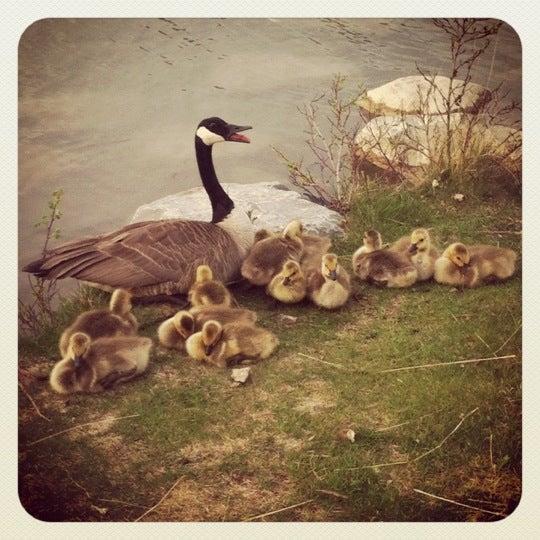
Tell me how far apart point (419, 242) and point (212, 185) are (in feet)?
2.45

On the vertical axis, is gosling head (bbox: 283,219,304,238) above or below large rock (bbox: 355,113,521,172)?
below

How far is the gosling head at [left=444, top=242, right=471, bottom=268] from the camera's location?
2.82 meters

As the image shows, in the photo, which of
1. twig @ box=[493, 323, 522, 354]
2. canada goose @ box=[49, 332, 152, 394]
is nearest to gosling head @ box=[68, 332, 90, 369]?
canada goose @ box=[49, 332, 152, 394]

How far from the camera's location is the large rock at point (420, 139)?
2.87 metres

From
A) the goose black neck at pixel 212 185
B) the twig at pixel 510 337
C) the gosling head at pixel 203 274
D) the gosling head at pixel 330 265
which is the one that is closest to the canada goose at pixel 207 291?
the gosling head at pixel 203 274

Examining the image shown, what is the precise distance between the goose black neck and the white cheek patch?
0.01 meters

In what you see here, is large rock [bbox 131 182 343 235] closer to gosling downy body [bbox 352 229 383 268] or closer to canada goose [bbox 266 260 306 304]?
gosling downy body [bbox 352 229 383 268]

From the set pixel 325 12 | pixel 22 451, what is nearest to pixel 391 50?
pixel 325 12

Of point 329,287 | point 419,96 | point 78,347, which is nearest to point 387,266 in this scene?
point 329,287

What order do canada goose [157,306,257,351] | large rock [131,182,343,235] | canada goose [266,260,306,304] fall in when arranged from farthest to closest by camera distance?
large rock [131,182,343,235] → canada goose [266,260,306,304] → canada goose [157,306,257,351]

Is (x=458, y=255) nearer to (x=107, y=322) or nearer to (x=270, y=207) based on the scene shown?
(x=270, y=207)

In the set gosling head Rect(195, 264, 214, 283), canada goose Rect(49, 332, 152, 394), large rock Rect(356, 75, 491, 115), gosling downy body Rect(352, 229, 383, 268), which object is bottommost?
canada goose Rect(49, 332, 152, 394)

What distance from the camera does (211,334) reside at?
103 inches
